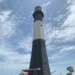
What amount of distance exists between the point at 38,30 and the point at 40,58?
520 cm

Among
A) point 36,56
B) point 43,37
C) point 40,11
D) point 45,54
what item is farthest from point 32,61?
point 40,11

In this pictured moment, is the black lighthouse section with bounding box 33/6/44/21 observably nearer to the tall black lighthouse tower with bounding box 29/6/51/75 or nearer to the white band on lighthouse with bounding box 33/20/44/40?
the tall black lighthouse tower with bounding box 29/6/51/75

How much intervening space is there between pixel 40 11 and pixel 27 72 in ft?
37.5

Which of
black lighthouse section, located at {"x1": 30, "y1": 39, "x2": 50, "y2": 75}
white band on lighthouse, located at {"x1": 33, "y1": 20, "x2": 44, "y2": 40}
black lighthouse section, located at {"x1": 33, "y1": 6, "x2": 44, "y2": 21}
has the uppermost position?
black lighthouse section, located at {"x1": 33, "y1": 6, "x2": 44, "y2": 21}

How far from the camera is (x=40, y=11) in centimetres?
2525

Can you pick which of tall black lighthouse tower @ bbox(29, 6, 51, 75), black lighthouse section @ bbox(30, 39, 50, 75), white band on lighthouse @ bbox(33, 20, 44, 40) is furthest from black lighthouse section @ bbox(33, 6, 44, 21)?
black lighthouse section @ bbox(30, 39, 50, 75)

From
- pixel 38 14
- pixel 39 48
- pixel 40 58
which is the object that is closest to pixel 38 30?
pixel 38 14

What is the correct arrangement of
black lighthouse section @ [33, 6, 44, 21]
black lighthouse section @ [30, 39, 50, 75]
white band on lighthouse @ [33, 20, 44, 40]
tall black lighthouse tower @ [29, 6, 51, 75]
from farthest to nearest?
black lighthouse section @ [33, 6, 44, 21], white band on lighthouse @ [33, 20, 44, 40], tall black lighthouse tower @ [29, 6, 51, 75], black lighthouse section @ [30, 39, 50, 75]

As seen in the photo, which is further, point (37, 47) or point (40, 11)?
point (40, 11)

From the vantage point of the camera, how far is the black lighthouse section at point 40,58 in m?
20.6

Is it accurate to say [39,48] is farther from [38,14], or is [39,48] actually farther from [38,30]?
[38,14]

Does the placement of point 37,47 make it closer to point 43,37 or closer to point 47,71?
point 43,37

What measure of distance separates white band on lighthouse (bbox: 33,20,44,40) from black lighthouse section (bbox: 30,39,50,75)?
2.52 feet

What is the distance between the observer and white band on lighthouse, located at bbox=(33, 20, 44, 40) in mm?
23078
